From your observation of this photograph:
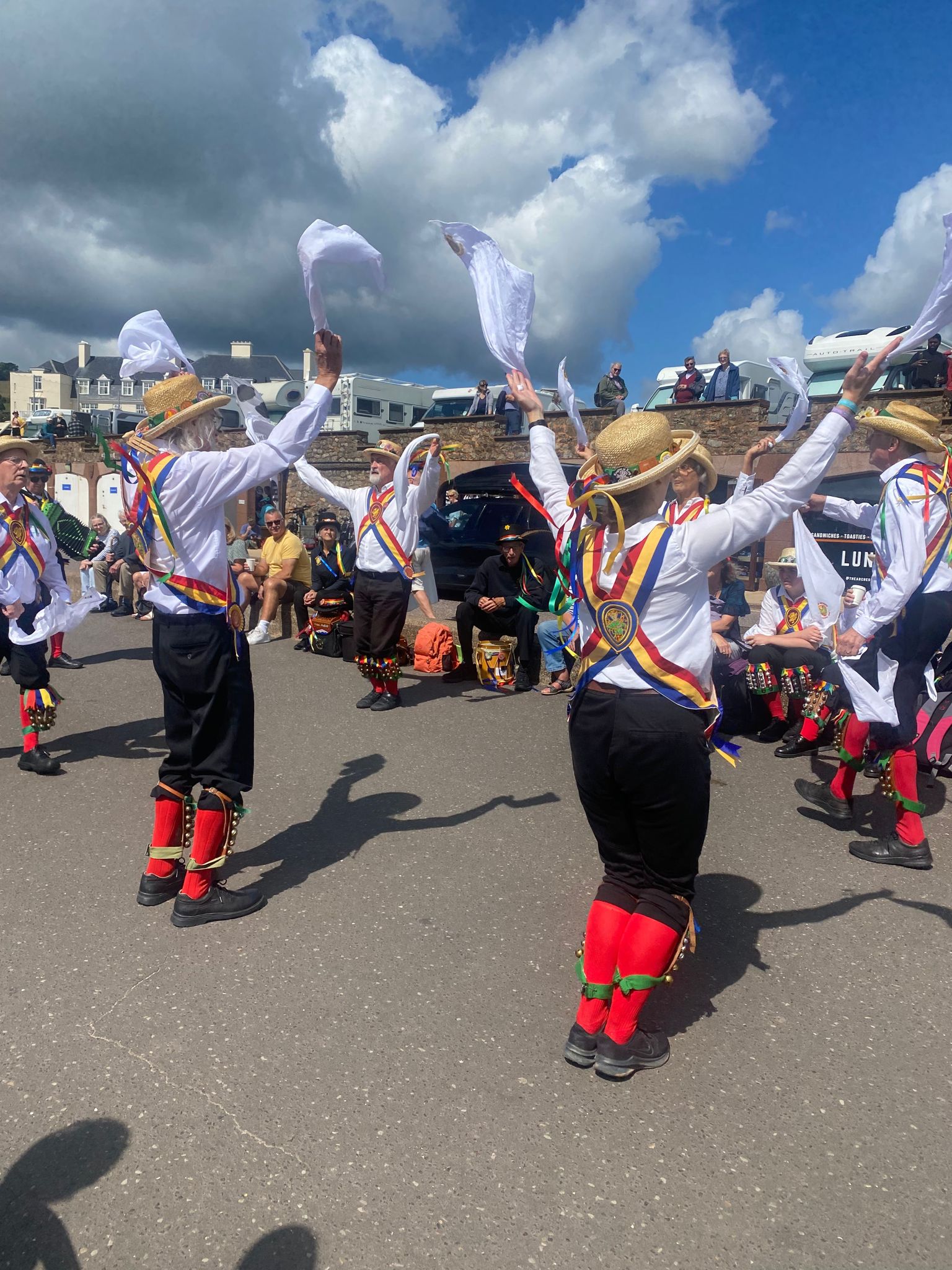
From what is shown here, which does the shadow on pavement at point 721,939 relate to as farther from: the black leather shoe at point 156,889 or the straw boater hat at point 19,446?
the straw boater hat at point 19,446

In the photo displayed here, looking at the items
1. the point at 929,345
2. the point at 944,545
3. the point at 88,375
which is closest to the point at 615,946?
the point at 944,545

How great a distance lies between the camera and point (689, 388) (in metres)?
16.8

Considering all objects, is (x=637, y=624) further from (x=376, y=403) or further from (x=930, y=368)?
(x=376, y=403)

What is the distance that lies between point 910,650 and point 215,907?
347 cm

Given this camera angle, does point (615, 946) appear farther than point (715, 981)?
No

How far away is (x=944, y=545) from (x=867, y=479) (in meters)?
9.19

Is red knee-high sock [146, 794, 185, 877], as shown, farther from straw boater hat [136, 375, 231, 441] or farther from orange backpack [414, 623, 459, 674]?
orange backpack [414, 623, 459, 674]

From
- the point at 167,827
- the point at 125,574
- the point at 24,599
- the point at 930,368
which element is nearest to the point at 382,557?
the point at 24,599

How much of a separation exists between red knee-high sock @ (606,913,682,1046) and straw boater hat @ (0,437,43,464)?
4.86 meters

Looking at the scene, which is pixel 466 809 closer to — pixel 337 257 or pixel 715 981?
pixel 715 981

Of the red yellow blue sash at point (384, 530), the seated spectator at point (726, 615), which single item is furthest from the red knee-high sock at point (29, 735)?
the seated spectator at point (726, 615)

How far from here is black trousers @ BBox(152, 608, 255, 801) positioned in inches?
137

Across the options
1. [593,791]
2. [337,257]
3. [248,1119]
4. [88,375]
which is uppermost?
[88,375]

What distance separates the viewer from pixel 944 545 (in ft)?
13.3
